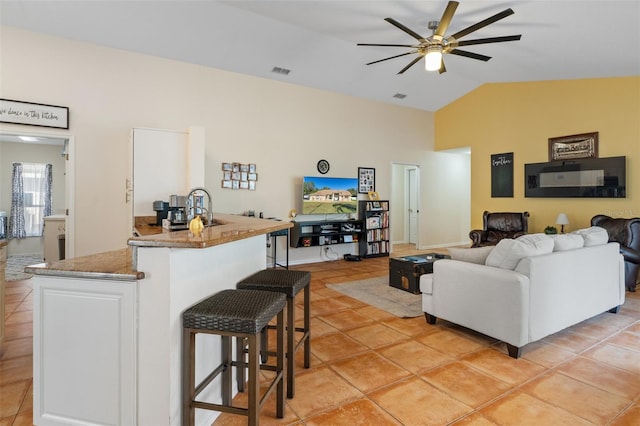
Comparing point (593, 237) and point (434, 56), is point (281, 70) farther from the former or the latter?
point (593, 237)

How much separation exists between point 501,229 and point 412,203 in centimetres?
267

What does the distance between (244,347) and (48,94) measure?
4.41 m

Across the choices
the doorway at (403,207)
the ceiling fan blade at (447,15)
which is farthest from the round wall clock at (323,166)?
the ceiling fan blade at (447,15)

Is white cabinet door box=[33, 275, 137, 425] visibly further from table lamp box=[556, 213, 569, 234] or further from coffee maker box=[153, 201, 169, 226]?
table lamp box=[556, 213, 569, 234]

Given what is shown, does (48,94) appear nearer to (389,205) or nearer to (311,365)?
(311,365)

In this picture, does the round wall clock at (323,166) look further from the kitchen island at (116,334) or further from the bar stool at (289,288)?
the kitchen island at (116,334)

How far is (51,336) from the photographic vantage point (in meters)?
1.61

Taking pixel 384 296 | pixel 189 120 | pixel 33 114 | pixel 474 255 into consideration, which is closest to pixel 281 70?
pixel 189 120

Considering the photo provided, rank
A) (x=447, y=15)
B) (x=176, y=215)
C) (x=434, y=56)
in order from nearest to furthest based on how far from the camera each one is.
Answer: (x=447, y=15)
(x=434, y=56)
(x=176, y=215)

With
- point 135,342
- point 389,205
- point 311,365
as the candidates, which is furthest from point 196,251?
point 389,205

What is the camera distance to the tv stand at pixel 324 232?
607 centimetres

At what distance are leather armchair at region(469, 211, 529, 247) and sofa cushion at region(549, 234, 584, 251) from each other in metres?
3.25

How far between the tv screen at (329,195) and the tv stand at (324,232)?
23 centimetres

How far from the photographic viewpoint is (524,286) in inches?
98.8
